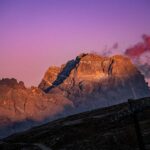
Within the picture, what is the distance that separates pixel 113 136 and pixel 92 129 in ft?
79.6

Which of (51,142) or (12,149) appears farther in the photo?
(51,142)

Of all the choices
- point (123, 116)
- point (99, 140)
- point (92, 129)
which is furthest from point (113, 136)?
point (123, 116)

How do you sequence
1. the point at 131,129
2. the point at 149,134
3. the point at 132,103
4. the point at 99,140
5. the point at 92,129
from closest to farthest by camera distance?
the point at 132,103 → the point at 149,134 → the point at 99,140 → the point at 131,129 → the point at 92,129

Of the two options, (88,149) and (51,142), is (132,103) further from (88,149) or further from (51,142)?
(51,142)

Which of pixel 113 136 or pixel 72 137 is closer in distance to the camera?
pixel 113 136

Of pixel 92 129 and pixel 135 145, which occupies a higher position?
pixel 92 129

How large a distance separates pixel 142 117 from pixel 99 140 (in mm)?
29351

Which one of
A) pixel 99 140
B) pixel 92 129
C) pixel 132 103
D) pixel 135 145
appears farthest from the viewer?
pixel 92 129

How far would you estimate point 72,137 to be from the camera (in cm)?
8144

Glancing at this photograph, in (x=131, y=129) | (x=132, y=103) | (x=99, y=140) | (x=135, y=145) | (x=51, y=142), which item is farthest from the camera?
(x=51, y=142)

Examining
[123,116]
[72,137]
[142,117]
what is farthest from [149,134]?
[123,116]

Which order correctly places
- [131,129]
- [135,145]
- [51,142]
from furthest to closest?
[51,142] → [131,129] → [135,145]

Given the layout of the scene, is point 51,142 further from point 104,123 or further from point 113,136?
point 104,123

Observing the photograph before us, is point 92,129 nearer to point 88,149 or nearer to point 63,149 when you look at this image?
point 63,149
